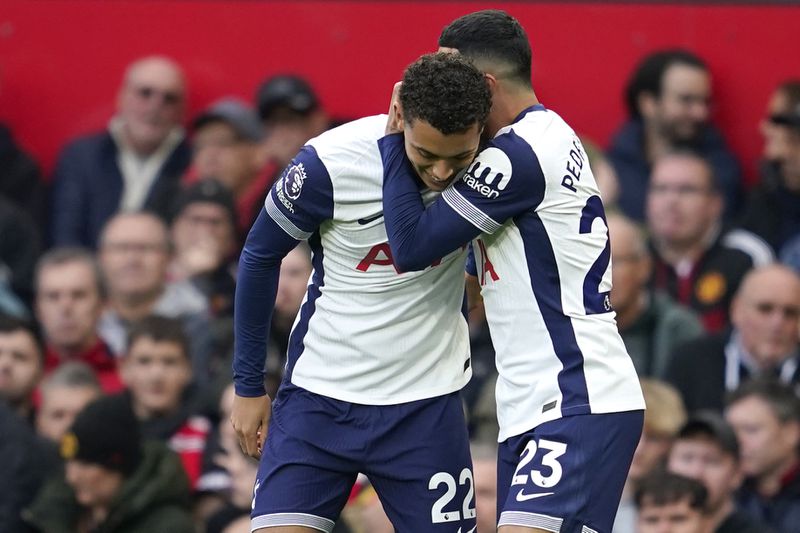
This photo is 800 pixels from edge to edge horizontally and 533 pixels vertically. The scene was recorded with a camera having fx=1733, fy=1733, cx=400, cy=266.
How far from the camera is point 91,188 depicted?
9.48m

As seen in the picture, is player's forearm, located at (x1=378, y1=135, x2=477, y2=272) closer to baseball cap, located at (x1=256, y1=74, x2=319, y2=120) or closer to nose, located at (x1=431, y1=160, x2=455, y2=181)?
nose, located at (x1=431, y1=160, x2=455, y2=181)

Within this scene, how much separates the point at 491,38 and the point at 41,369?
4041 mm

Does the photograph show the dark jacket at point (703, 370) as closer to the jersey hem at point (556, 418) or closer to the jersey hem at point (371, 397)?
the jersey hem at point (371, 397)

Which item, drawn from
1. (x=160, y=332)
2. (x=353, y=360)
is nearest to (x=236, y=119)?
(x=160, y=332)

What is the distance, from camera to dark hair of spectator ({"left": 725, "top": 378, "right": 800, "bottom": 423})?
7.12m

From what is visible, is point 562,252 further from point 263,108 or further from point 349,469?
point 263,108

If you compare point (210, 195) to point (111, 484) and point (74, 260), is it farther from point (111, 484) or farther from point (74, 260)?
point (111, 484)

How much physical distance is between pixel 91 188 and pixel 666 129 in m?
3.12

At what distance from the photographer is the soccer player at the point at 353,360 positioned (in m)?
4.95

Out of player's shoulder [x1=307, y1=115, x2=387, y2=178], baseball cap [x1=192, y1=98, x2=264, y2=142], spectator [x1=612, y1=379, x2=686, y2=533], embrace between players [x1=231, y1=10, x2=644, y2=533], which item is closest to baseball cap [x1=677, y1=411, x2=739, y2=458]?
spectator [x1=612, y1=379, x2=686, y2=533]

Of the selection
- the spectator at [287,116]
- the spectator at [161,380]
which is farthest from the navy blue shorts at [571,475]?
the spectator at [287,116]

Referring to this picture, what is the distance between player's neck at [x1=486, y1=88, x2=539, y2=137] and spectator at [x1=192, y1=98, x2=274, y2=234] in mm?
4496

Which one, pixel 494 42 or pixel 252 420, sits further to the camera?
pixel 252 420

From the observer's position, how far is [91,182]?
373 inches
